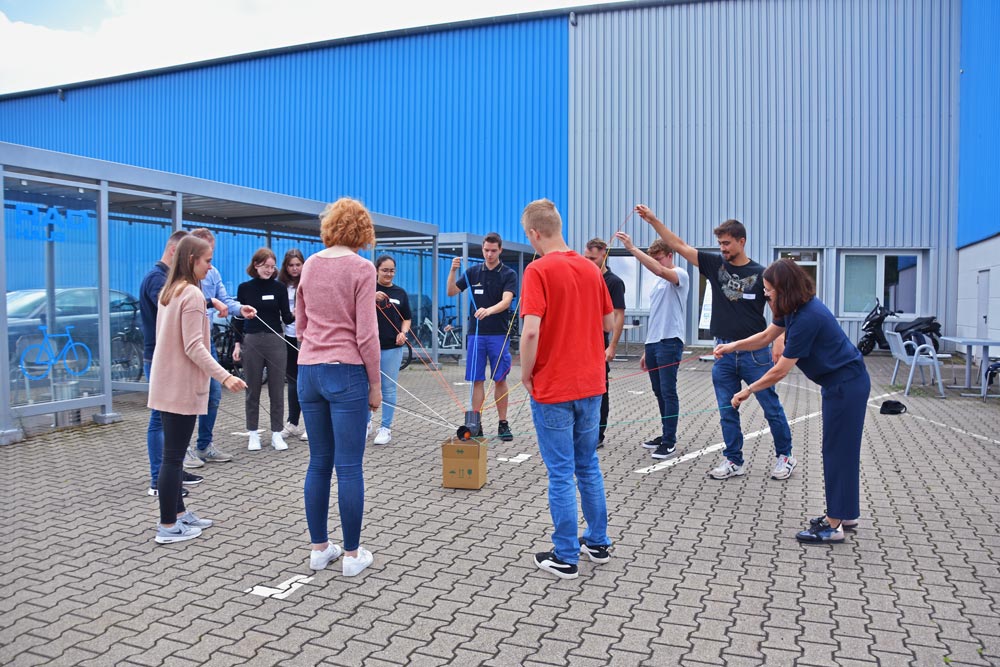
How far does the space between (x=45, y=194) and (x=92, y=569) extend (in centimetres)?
498

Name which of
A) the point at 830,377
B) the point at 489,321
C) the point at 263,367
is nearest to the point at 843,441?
the point at 830,377

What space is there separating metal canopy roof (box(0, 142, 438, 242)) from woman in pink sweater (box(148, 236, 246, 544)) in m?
3.55

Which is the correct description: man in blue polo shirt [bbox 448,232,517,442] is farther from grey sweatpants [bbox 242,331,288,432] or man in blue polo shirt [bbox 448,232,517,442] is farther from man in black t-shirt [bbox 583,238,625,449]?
grey sweatpants [bbox 242,331,288,432]

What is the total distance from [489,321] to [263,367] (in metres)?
1.99

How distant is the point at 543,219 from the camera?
3875 mm

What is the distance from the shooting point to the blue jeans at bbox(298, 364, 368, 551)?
11.8ft

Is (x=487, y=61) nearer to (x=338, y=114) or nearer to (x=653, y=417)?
(x=338, y=114)

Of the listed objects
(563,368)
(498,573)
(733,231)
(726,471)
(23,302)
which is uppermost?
(733,231)

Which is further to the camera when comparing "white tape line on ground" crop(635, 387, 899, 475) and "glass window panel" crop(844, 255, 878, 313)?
"glass window panel" crop(844, 255, 878, 313)

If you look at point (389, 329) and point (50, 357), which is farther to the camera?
point (50, 357)

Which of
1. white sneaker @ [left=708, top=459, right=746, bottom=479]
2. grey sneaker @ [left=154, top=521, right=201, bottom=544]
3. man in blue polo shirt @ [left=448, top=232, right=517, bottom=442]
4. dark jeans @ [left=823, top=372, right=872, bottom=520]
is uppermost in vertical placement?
man in blue polo shirt @ [left=448, top=232, right=517, bottom=442]

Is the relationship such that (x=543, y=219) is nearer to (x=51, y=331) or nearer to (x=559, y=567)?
(x=559, y=567)

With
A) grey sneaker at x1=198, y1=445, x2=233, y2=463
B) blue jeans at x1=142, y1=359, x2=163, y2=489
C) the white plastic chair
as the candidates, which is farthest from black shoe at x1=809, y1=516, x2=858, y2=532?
the white plastic chair

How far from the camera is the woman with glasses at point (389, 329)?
681 centimetres
